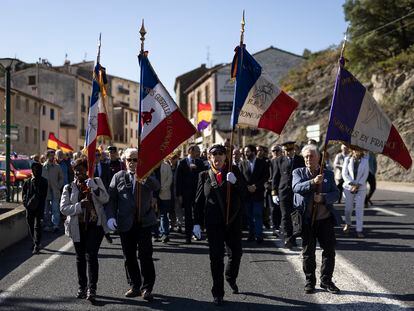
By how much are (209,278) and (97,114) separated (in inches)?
107

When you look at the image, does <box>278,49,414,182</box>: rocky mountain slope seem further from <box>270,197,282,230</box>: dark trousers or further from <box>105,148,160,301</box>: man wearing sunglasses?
<box>105,148,160,301</box>: man wearing sunglasses

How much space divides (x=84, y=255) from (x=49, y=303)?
2.14 ft

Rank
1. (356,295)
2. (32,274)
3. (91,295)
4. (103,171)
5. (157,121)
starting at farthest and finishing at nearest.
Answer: (103,171) → (32,274) → (157,121) → (356,295) → (91,295)

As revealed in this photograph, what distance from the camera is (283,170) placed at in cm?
1000

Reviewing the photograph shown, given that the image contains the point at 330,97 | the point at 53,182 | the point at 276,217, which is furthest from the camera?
the point at 330,97

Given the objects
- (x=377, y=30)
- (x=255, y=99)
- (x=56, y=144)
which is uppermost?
(x=377, y=30)

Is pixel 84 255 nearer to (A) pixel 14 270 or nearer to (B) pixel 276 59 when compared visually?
(A) pixel 14 270

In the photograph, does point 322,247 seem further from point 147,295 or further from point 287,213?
point 287,213

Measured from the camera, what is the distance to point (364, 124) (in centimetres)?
667

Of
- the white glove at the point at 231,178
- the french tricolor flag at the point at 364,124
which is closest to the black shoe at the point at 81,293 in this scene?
the white glove at the point at 231,178

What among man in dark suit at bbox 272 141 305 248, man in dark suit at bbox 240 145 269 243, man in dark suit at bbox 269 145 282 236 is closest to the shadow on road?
man in dark suit at bbox 272 141 305 248

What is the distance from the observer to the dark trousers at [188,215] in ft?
33.3

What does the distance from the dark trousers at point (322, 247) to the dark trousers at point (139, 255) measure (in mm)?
1800

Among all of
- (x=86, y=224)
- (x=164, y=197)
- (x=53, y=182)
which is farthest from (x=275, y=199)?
(x=86, y=224)
